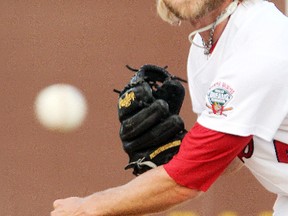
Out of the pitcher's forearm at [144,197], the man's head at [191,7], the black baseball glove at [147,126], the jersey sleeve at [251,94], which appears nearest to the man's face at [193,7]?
the man's head at [191,7]

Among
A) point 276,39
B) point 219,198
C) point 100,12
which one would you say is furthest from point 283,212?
point 100,12

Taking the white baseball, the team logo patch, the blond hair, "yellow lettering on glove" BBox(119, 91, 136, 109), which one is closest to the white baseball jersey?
the team logo patch

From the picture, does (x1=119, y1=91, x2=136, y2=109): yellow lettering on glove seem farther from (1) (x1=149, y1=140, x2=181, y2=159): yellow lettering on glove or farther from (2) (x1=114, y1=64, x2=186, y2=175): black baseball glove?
(1) (x1=149, y1=140, x2=181, y2=159): yellow lettering on glove

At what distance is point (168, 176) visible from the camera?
67.9 inches

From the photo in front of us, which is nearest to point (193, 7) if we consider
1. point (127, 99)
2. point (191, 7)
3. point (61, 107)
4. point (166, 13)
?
point (191, 7)

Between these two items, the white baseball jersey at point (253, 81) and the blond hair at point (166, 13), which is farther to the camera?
the blond hair at point (166, 13)

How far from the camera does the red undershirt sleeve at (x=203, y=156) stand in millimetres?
1650

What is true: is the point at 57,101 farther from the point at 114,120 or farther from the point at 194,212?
the point at 194,212

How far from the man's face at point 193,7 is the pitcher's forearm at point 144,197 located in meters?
0.35

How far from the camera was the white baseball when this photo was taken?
11.0 ft

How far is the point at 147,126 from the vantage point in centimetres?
191

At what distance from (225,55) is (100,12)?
5.57 feet

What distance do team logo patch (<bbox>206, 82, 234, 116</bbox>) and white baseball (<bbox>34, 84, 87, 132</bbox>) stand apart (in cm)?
174

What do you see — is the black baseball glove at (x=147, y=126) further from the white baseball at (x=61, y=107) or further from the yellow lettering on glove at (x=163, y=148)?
the white baseball at (x=61, y=107)
